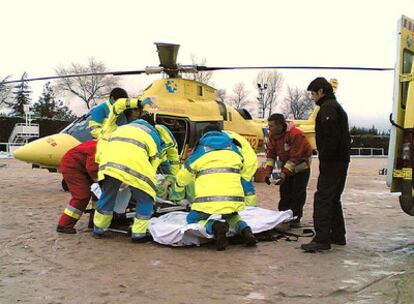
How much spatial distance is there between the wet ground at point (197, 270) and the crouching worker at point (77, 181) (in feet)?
0.79

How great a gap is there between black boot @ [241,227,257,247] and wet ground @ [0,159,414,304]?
10cm

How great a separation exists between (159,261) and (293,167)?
2.75 m

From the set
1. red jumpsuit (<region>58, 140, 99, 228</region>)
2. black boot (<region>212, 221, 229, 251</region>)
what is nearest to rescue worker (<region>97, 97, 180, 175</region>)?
red jumpsuit (<region>58, 140, 99, 228</region>)

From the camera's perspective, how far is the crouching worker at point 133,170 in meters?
5.94

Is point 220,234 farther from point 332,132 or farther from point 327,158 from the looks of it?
point 332,132

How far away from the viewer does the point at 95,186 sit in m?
6.89

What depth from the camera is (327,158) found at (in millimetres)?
5680

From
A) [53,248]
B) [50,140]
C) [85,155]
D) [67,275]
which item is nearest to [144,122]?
[85,155]

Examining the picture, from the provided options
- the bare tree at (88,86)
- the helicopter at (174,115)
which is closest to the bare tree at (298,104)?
the bare tree at (88,86)

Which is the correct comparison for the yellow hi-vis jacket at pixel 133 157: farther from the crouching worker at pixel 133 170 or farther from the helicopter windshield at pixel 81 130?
the helicopter windshield at pixel 81 130

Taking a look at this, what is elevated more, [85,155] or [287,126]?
[287,126]

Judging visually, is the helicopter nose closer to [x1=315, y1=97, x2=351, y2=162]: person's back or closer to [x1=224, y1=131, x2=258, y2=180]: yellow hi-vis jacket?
[x1=224, y1=131, x2=258, y2=180]: yellow hi-vis jacket

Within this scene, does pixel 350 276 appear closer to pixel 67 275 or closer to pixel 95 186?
pixel 67 275

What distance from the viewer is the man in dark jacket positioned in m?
5.55
